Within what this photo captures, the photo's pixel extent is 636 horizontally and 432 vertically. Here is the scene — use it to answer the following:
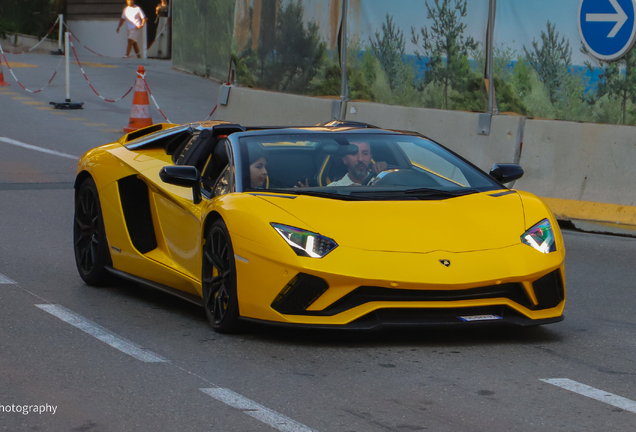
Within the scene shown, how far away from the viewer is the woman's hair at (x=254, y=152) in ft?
21.2

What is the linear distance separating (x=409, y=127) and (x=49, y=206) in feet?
13.4

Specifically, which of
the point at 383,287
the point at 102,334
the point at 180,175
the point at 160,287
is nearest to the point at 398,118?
the point at 160,287

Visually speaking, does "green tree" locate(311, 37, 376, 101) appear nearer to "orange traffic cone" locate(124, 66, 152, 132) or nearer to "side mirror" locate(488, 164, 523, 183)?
"orange traffic cone" locate(124, 66, 152, 132)

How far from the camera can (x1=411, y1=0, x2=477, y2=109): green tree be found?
40.0 feet

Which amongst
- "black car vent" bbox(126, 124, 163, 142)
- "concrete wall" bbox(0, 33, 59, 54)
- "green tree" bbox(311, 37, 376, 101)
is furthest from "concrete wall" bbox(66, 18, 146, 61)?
"black car vent" bbox(126, 124, 163, 142)

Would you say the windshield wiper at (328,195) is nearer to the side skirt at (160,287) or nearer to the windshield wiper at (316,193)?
the windshield wiper at (316,193)

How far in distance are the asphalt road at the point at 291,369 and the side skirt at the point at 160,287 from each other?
0.13 meters

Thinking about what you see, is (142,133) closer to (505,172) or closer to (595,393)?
(505,172)

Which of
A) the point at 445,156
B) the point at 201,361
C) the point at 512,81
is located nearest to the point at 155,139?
the point at 445,156

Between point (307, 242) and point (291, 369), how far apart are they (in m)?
0.69

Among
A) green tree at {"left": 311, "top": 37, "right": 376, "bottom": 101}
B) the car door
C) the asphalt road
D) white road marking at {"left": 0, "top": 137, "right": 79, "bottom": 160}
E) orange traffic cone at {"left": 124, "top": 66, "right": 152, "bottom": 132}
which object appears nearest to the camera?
the asphalt road

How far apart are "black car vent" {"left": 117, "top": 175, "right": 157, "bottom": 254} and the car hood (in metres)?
1.49

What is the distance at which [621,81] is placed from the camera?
1062cm

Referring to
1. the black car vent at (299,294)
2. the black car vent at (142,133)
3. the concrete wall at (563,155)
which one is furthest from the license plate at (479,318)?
the concrete wall at (563,155)
